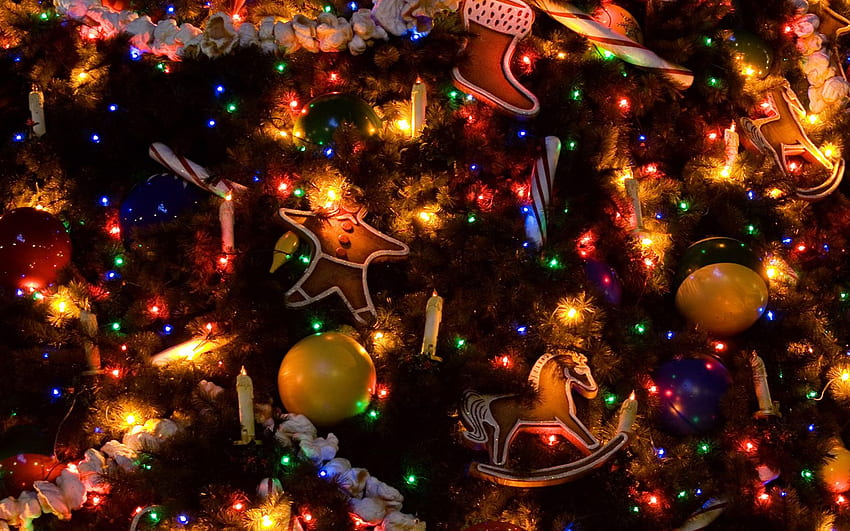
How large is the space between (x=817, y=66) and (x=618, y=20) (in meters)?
0.92

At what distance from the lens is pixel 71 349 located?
1.84 meters

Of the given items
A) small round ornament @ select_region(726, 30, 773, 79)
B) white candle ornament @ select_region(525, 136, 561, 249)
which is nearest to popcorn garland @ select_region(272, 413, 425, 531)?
white candle ornament @ select_region(525, 136, 561, 249)

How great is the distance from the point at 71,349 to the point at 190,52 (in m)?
0.92

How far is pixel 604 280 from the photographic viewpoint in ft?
6.79

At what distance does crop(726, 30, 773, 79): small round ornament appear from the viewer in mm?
2646

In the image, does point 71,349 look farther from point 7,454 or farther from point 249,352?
point 249,352

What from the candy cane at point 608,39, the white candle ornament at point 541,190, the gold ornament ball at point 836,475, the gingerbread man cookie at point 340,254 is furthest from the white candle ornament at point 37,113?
the gold ornament ball at point 836,475

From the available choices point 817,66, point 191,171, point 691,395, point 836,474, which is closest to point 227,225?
point 191,171

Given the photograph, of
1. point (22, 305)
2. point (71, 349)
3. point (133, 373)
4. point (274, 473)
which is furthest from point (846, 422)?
point (22, 305)

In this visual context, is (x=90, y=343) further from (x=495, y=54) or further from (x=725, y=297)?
(x=725, y=297)

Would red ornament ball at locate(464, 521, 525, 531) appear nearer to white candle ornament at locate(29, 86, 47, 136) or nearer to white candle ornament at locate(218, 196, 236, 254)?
white candle ornament at locate(218, 196, 236, 254)

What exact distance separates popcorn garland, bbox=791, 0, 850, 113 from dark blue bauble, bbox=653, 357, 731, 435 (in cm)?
143

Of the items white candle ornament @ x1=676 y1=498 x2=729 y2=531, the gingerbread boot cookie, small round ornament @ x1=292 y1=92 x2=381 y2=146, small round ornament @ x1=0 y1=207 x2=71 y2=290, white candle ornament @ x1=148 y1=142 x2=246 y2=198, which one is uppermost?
the gingerbread boot cookie

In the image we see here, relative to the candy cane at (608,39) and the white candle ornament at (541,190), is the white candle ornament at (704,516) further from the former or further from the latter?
the candy cane at (608,39)
